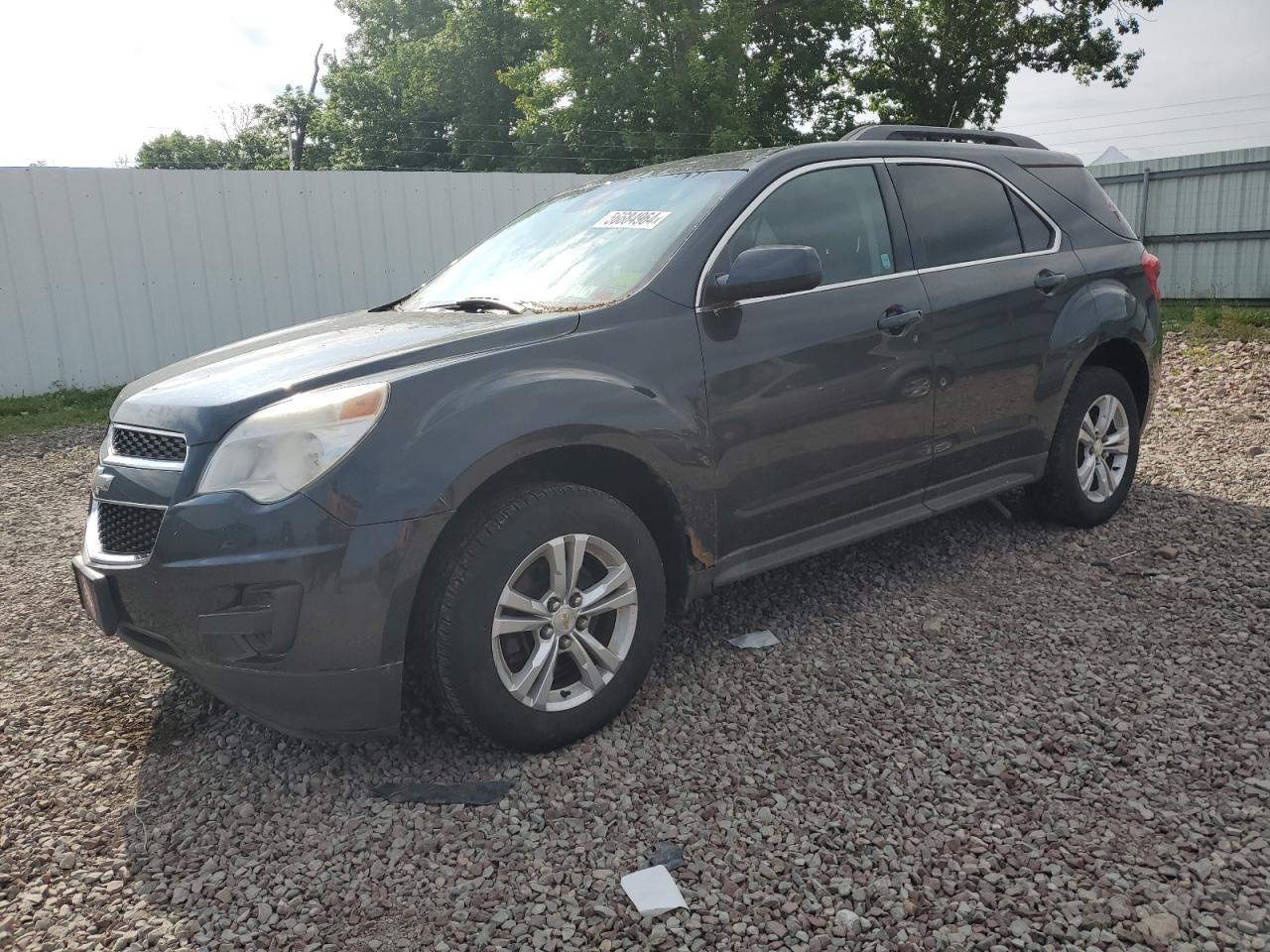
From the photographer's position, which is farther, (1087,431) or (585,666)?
(1087,431)

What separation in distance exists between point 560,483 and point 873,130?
2.34 metres

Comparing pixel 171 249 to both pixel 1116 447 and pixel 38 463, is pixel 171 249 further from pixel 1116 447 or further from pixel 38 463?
pixel 1116 447

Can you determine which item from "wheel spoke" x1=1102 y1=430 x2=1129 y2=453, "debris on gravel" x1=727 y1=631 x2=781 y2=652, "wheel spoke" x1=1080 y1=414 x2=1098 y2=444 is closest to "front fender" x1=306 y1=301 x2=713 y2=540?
"debris on gravel" x1=727 y1=631 x2=781 y2=652

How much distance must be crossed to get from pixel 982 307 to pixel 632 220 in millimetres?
1512

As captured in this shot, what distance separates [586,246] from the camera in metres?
3.67

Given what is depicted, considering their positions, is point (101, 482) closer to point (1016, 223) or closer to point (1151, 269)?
point (1016, 223)

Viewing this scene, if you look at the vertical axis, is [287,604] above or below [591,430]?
below

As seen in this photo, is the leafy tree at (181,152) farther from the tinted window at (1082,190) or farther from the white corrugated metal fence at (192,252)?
the tinted window at (1082,190)

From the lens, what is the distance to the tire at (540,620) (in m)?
2.73

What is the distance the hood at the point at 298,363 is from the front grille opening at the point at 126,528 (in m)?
0.25

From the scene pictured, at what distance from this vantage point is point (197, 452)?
267 cm

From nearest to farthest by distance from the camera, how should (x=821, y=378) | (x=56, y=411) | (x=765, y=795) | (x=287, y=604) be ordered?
(x=287, y=604) < (x=765, y=795) < (x=821, y=378) < (x=56, y=411)

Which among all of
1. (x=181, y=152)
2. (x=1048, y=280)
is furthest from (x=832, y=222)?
(x=181, y=152)

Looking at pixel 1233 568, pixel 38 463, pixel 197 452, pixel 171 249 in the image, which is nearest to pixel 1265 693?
pixel 1233 568
